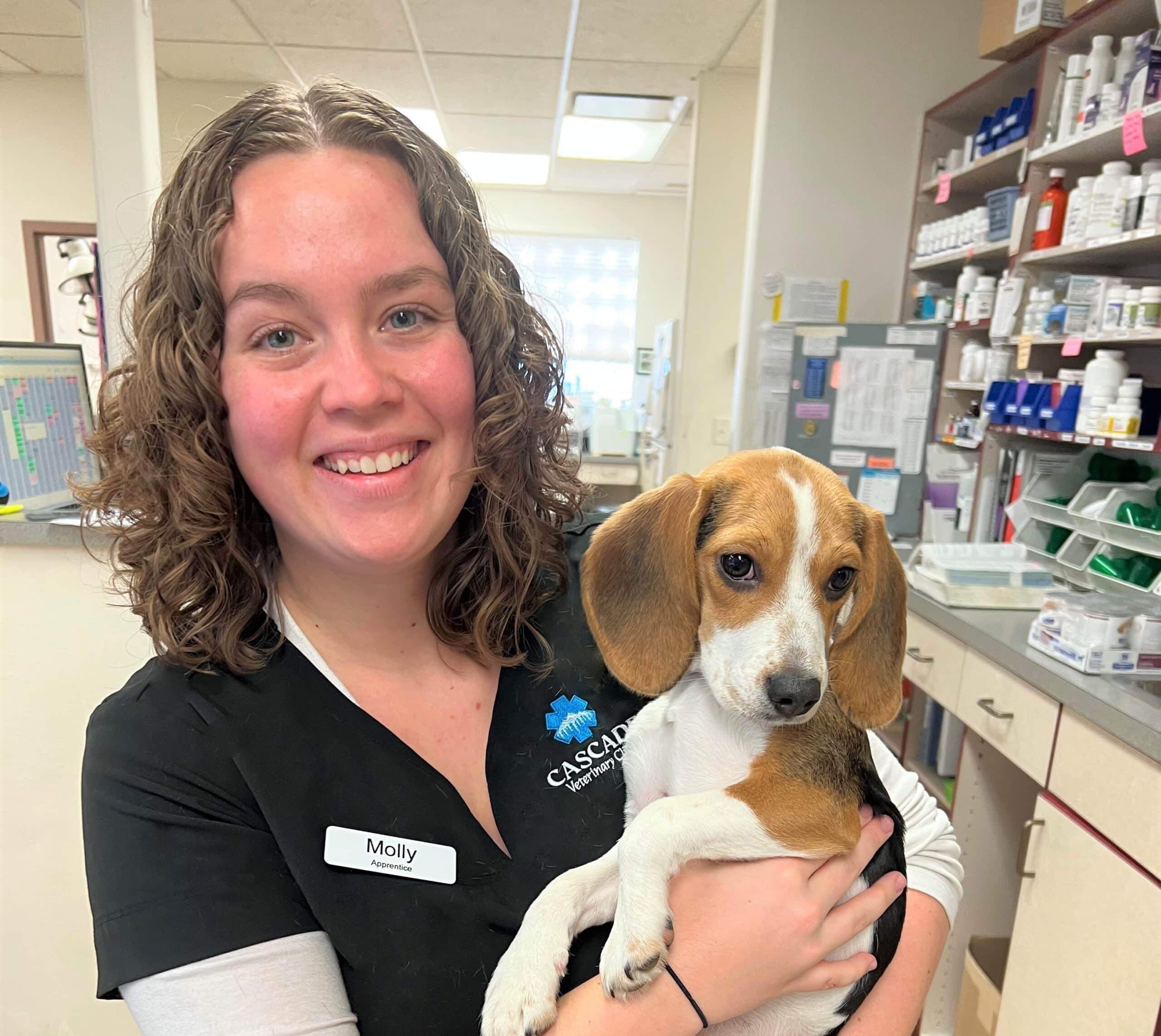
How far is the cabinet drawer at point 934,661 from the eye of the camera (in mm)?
2158

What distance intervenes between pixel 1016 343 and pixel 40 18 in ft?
16.1

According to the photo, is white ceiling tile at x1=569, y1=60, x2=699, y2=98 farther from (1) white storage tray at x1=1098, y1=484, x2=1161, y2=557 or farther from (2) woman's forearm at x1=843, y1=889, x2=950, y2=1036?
(2) woman's forearm at x1=843, y1=889, x2=950, y2=1036

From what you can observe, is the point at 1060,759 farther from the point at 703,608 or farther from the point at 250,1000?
the point at 250,1000

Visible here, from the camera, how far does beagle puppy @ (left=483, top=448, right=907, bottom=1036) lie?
2.85 ft

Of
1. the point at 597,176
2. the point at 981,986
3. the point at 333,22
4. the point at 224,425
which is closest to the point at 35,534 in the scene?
the point at 224,425

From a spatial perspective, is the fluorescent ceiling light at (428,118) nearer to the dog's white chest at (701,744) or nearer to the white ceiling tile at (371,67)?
the white ceiling tile at (371,67)

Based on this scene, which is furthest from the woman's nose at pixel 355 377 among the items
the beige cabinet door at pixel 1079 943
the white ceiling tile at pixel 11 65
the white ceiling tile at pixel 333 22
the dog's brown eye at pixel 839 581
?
the white ceiling tile at pixel 11 65

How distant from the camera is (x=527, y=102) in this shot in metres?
4.98

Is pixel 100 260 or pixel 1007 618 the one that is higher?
pixel 100 260

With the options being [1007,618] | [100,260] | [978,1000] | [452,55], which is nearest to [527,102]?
[452,55]

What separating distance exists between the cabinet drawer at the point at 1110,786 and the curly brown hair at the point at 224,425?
4.00 ft

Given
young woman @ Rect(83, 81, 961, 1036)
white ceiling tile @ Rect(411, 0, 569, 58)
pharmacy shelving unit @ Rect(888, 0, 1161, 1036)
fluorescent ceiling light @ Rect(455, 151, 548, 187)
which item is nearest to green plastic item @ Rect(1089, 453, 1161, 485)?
pharmacy shelving unit @ Rect(888, 0, 1161, 1036)

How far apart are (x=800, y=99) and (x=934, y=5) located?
0.65 m

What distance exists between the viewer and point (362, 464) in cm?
89
